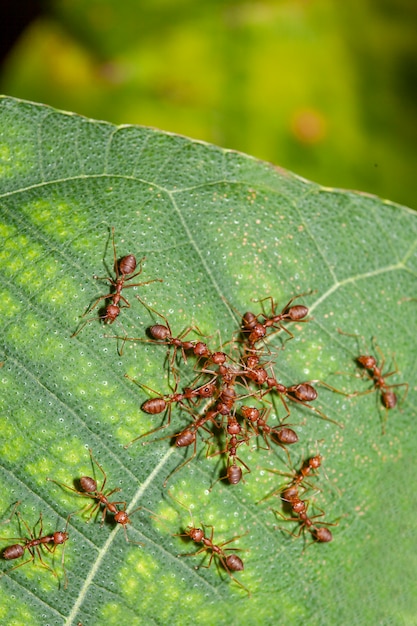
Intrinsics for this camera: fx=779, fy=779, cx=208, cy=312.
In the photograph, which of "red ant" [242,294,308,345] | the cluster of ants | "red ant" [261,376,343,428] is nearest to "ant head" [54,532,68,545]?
the cluster of ants

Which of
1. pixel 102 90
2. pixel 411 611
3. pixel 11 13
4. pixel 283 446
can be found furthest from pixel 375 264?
pixel 11 13

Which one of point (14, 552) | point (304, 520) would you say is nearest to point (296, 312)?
point (304, 520)

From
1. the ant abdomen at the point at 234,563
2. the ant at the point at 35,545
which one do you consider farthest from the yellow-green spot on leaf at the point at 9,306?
the ant abdomen at the point at 234,563

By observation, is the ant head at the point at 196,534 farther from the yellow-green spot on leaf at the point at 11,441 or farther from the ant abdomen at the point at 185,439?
the yellow-green spot on leaf at the point at 11,441

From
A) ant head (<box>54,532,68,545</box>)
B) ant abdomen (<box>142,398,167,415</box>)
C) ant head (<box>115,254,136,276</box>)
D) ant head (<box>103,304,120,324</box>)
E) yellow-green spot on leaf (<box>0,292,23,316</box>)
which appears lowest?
ant head (<box>54,532,68,545</box>)

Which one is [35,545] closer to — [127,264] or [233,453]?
[233,453]

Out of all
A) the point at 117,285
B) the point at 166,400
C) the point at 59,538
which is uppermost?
the point at 117,285

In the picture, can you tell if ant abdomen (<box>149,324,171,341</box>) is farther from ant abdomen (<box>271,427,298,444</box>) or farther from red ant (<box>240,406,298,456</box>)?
ant abdomen (<box>271,427,298,444</box>)
